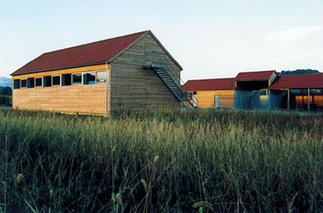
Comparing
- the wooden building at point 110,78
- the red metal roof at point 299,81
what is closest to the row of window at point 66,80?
the wooden building at point 110,78

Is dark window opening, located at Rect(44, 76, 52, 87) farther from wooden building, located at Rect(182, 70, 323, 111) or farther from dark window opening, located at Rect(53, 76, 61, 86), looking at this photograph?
wooden building, located at Rect(182, 70, 323, 111)

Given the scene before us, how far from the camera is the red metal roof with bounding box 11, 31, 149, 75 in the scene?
20.5 meters

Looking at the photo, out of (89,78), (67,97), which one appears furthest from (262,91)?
(67,97)

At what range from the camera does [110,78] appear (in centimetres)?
1866

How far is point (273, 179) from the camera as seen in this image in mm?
3594

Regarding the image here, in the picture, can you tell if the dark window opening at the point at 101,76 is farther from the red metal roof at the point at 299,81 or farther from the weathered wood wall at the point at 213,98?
the weathered wood wall at the point at 213,98

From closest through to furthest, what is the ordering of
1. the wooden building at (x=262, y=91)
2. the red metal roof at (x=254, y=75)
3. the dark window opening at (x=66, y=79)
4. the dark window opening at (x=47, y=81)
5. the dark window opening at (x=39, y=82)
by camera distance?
the dark window opening at (x=66, y=79) < the dark window opening at (x=47, y=81) < the dark window opening at (x=39, y=82) < the wooden building at (x=262, y=91) < the red metal roof at (x=254, y=75)

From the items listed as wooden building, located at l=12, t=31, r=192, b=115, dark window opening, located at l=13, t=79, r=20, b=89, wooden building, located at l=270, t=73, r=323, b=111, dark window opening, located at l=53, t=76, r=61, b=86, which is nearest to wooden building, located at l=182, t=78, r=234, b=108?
wooden building, located at l=270, t=73, r=323, b=111

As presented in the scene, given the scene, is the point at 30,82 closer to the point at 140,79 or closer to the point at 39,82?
the point at 39,82

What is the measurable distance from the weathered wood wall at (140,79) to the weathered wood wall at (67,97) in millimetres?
1161

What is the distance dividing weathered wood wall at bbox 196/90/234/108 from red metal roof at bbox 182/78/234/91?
2.02 feet

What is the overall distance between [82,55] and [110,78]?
252 inches

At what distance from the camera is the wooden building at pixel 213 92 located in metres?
38.3

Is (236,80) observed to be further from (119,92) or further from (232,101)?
(119,92)
